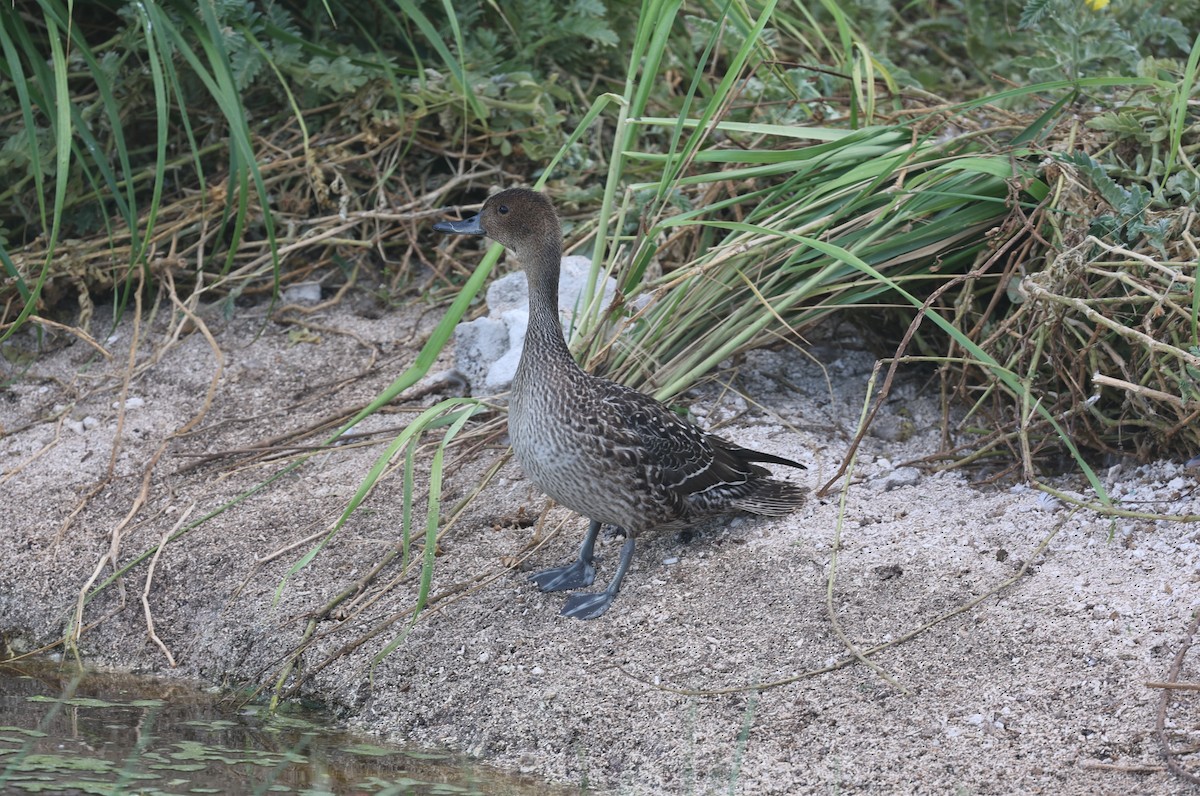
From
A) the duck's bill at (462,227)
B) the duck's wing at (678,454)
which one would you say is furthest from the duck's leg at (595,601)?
the duck's bill at (462,227)

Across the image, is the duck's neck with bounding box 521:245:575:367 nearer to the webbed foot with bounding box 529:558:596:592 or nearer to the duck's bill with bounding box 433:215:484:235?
the duck's bill with bounding box 433:215:484:235

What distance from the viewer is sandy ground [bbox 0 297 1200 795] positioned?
9.82 ft

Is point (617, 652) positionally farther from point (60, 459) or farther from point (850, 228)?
point (60, 459)

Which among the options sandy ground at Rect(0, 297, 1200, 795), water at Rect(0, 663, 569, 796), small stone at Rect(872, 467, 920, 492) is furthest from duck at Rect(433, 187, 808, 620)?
water at Rect(0, 663, 569, 796)

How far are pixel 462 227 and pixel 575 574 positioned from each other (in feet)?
3.59

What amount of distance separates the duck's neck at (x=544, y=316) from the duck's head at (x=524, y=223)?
15 mm

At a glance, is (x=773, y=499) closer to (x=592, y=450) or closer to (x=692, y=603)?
(x=692, y=603)

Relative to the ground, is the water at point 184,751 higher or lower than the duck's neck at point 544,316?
lower

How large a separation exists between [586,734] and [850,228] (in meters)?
2.03

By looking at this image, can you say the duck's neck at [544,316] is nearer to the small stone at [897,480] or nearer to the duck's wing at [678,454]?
the duck's wing at [678,454]

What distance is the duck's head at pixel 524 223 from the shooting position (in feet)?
12.9

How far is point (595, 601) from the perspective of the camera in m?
3.58

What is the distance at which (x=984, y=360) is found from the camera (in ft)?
11.4

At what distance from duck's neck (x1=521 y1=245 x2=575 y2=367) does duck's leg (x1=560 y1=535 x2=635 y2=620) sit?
1.94 feet
